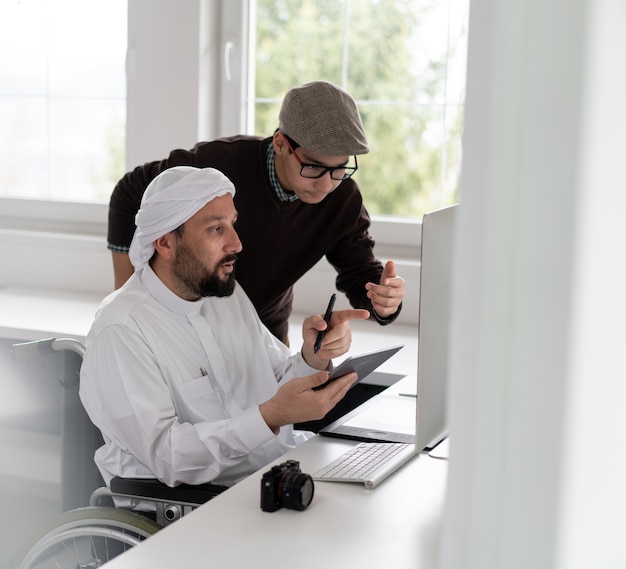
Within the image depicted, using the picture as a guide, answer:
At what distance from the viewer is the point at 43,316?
2.92 m

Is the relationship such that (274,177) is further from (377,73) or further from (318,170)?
(377,73)

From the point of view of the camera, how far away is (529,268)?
0.48 m

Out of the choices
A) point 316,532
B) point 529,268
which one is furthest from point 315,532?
point 529,268

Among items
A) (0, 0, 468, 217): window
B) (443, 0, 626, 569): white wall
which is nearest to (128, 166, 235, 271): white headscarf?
(0, 0, 468, 217): window

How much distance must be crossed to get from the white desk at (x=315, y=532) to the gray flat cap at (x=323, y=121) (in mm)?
783

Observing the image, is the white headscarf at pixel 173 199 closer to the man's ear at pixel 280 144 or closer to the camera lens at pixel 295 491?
the man's ear at pixel 280 144

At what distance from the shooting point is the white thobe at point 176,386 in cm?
169

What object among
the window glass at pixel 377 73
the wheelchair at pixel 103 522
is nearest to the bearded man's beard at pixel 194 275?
the wheelchair at pixel 103 522

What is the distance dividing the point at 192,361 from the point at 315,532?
682mm

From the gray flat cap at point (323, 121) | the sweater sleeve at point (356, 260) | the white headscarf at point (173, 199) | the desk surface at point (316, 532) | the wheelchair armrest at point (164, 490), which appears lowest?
the wheelchair armrest at point (164, 490)

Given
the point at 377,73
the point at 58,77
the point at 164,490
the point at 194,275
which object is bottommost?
the point at 164,490

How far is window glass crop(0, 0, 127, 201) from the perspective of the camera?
354cm

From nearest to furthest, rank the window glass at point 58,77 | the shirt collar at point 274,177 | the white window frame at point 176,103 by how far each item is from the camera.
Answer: the shirt collar at point 274,177, the white window frame at point 176,103, the window glass at point 58,77

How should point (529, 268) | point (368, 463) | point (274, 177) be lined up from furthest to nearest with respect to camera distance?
1. point (274, 177)
2. point (368, 463)
3. point (529, 268)
